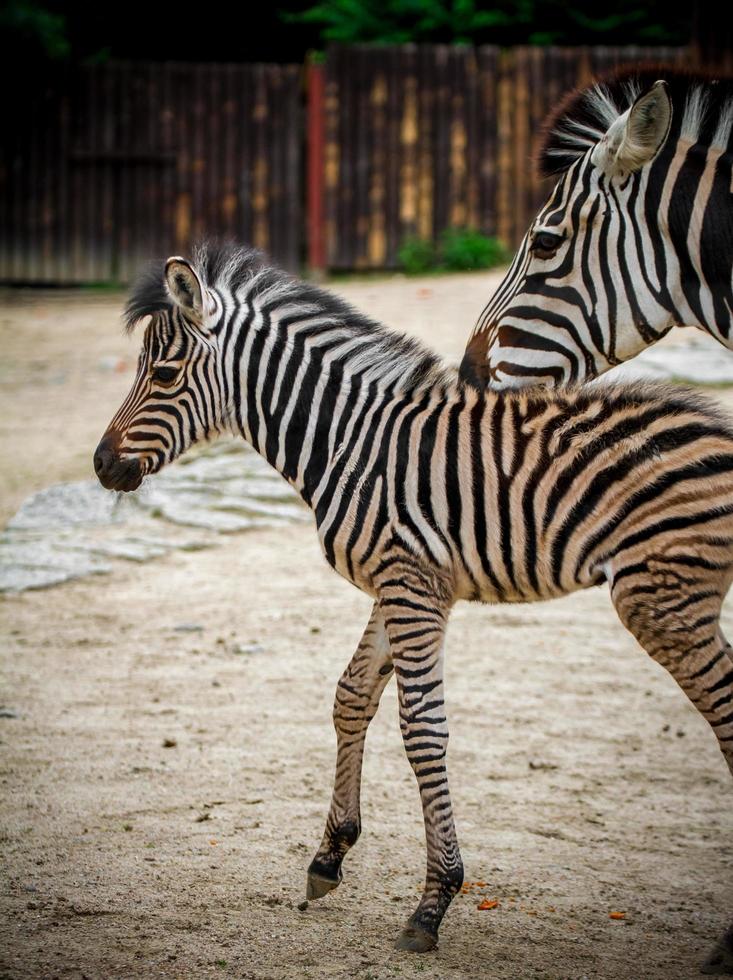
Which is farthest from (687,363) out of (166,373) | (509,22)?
(509,22)

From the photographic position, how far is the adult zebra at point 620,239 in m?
4.30

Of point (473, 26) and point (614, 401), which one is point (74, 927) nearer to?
point (614, 401)

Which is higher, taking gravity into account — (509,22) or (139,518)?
(509,22)

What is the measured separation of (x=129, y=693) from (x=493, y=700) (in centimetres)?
194

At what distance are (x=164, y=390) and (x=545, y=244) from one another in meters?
1.58

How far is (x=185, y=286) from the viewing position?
4367 mm

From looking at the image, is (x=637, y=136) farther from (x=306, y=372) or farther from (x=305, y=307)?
(x=306, y=372)

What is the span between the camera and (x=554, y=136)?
4.75 meters

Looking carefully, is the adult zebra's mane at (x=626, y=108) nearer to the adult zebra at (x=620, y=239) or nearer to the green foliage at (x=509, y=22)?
the adult zebra at (x=620, y=239)

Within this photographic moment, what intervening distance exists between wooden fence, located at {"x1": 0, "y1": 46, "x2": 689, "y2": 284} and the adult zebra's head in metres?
13.1

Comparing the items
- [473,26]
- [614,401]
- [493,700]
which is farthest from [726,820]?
[473,26]

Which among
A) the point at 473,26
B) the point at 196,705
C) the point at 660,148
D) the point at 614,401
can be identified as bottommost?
the point at 196,705

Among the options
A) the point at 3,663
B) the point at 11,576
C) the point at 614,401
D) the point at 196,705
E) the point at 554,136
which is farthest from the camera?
the point at 11,576

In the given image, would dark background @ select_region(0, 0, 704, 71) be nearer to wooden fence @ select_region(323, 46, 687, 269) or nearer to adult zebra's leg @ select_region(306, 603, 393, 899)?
wooden fence @ select_region(323, 46, 687, 269)
